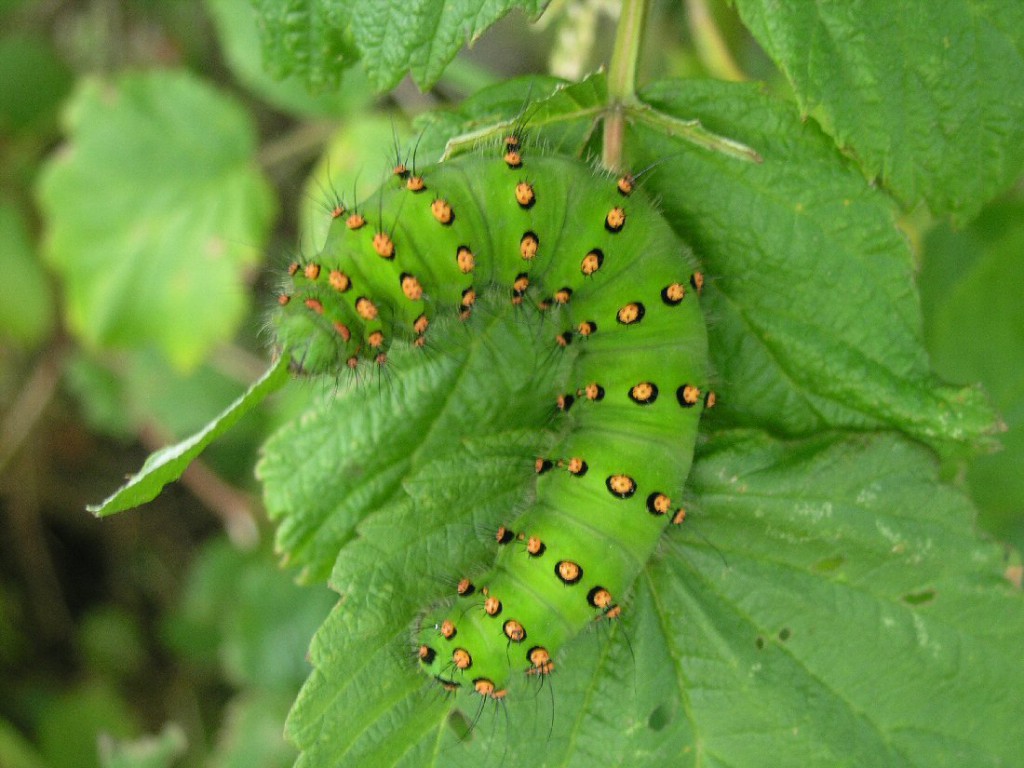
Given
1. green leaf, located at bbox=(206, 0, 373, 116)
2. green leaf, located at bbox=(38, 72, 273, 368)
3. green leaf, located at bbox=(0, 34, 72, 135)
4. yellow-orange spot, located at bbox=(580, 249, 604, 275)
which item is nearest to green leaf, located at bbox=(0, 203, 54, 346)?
green leaf, located at bbox=(0, 34, 72, 135)

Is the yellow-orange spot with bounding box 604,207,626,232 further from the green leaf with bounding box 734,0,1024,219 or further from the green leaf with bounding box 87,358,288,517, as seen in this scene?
the green leaf with bounding box 87,358,288,517

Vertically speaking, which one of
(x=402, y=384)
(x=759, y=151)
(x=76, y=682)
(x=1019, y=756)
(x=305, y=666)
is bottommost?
(x=76, y=682)

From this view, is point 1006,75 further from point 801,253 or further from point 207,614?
point 207,614

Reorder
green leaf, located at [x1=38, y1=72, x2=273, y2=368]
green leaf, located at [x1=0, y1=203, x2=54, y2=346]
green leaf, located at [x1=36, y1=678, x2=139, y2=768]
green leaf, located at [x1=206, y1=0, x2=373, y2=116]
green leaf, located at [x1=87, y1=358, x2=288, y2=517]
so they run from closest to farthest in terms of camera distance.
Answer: green leaf, located at [x1=87, y1=358, x2=288, y2=517]
green leaf, located at [x1=206, y1=0, x2=373, y2=116]
green leaf, located at [x1=38, y1=72, x2=273, y2=368]
green leaf, located at [x1=36, y1=678, x2=139, y2=768]
green leaf, located at [x1=0, y1=203, x2=54, y2=346]

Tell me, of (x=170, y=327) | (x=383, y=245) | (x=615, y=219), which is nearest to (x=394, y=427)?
(x=383, y=245)

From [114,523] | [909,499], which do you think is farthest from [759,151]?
[114,523]
